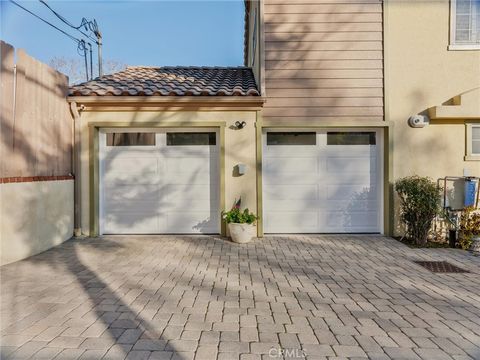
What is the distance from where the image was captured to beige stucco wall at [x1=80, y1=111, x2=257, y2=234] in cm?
725

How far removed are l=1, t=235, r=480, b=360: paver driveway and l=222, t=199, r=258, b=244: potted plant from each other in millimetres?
605

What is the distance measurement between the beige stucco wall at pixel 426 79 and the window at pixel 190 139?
3.90 metres

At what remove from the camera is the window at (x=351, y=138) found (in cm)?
760

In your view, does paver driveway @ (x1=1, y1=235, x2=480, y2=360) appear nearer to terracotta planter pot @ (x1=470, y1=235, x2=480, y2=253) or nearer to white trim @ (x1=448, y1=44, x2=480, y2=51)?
terracotta planter pot @ (x1=470, y1=235, x2=480, y2=253)

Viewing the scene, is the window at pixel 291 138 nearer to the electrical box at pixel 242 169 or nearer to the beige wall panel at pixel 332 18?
the electrical box at pixel 242 169

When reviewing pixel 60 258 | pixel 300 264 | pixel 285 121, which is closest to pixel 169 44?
pixel 285 121

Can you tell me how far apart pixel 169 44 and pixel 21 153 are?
863cm

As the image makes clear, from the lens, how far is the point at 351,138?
25.0ft

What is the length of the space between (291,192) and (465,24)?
5266 mm

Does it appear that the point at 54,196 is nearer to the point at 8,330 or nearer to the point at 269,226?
the point at 8,330

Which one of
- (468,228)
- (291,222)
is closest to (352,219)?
(291,222)

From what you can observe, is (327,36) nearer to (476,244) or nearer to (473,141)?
(473,141)

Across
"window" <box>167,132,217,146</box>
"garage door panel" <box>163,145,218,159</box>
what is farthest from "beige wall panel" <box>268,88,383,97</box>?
"garage door panel" <box>163,145,218,159</box>

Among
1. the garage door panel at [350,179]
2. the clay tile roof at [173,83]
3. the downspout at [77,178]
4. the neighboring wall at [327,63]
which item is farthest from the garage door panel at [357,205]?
the downspout at [77,178]
